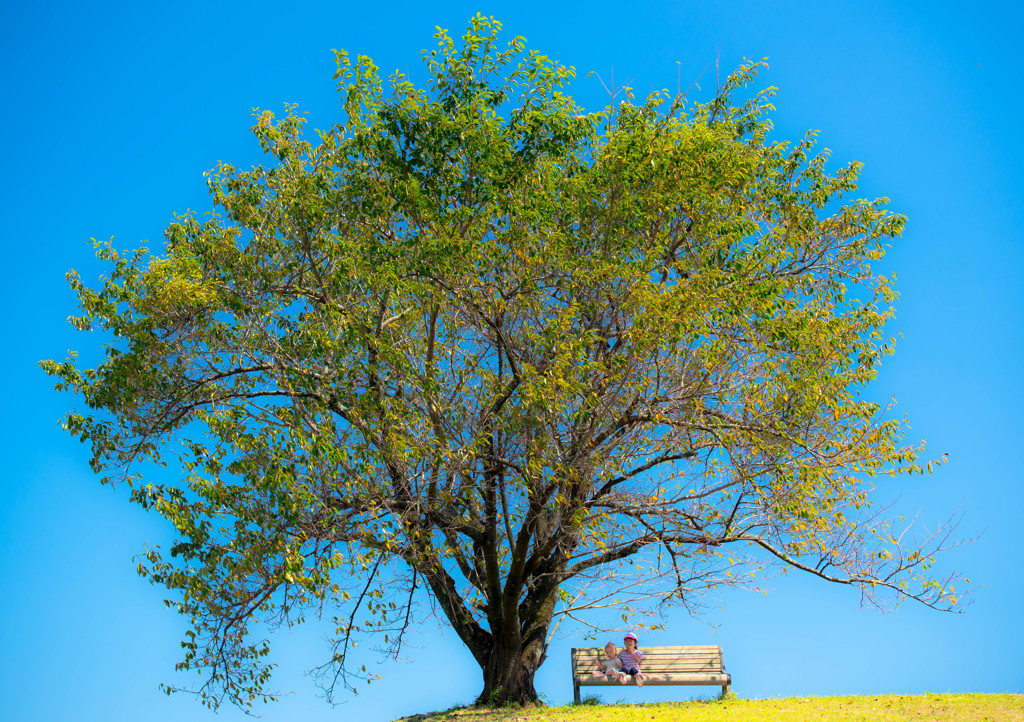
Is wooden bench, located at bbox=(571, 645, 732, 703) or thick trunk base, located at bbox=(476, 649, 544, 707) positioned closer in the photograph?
thick trunk base, located at bbox=(476, 649, 544, 707)

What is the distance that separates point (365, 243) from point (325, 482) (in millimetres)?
3506

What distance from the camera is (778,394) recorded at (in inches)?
450

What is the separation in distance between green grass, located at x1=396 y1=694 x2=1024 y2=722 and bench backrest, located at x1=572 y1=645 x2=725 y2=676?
0.55 metres

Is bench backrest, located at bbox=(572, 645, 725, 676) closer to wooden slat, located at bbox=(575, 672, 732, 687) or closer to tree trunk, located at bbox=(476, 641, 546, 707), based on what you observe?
wooden slat, located at bbox=(575, 672, 732, 687)

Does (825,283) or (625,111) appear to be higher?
(625,111)

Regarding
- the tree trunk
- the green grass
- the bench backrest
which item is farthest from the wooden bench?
the tree trunk

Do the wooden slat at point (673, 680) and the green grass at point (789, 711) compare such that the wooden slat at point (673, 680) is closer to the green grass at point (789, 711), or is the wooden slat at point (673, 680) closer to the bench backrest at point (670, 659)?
the bench backrest at point (670, 659)

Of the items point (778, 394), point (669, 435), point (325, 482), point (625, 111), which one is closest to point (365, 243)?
point (325, 482)

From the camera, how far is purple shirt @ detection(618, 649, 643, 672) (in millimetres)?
13883

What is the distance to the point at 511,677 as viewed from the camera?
13.1m

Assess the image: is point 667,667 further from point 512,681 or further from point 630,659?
point 512,681

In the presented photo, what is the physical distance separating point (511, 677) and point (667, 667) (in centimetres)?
290

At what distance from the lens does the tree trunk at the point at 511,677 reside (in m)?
13.1

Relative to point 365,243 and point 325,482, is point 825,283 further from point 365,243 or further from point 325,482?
point 325,482
